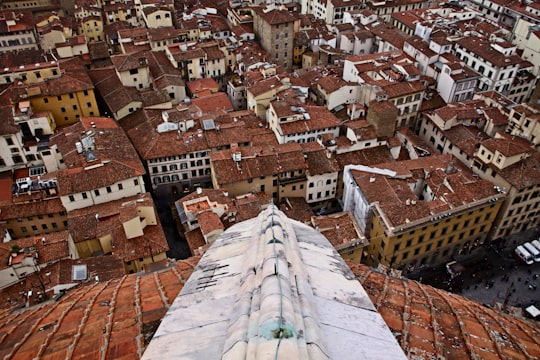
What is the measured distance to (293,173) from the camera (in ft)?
107

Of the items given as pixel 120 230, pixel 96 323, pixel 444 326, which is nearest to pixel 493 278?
pixel 444 326

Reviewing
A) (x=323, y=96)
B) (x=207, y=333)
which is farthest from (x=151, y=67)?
(x=207, y=333)

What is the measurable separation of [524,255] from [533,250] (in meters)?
1.01

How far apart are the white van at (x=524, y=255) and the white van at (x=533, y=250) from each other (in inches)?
11.3

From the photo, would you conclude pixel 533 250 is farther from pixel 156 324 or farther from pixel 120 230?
pixel 156 324

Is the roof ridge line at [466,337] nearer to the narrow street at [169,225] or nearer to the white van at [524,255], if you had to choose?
the narrow street at [169,225]

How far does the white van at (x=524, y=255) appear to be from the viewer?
31847mm

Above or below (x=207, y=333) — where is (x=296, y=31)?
below

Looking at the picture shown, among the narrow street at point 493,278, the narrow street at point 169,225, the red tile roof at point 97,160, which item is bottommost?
the narrow street at point 493,278

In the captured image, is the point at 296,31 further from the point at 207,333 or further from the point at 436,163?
the point at 207,333

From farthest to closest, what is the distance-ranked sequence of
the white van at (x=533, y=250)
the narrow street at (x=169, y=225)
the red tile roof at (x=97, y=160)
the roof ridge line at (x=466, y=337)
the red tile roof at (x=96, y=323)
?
the white van at (x=533, y=250)
the narrow street at (x=169, y=225)
the red tile roof at (x=97, y=160)
the roof ridge line at (x=466, y=337)
the red tile roof at (x=96, y=323)

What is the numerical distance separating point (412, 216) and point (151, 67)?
32.9 m

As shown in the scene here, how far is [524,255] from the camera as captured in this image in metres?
32.1

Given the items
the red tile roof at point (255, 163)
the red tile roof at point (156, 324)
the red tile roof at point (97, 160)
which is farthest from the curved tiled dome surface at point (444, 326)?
the red tile roof at point (97, 160)
